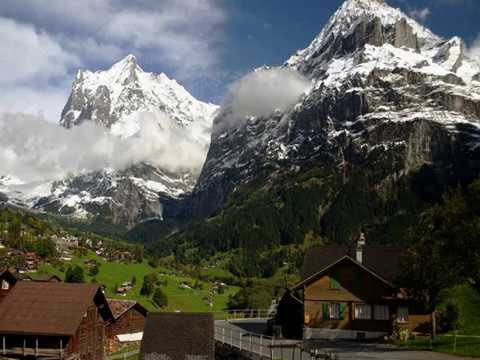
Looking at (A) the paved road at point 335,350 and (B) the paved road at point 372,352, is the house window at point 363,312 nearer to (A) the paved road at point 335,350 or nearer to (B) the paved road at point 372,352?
(A) the paved road at point 335,350

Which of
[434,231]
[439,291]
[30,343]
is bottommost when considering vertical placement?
[30,343]

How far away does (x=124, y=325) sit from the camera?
9112cm

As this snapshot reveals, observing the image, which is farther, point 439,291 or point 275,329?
point 275,329

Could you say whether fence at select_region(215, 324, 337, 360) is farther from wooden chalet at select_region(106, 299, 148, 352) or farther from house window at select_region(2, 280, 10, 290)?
house window at select_region(2, 280, 10, 290)

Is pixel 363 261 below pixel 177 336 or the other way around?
the other way around

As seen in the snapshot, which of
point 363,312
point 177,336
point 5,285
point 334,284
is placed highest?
point 334,284

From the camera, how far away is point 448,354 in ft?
169

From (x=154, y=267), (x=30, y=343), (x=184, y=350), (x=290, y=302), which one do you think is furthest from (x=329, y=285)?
(x=154, y=267)

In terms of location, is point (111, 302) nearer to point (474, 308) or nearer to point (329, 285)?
point (329, 285)

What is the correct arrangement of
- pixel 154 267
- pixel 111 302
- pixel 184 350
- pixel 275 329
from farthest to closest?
1. pixel 154 267
2. pixel 111 302
3. pixel 275 329
4. pixel 184 350

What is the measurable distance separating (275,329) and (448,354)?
89.5 feet

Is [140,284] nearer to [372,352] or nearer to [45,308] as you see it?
[45,308]

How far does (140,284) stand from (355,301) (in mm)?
93480

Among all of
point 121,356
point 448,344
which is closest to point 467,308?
point 448,344
